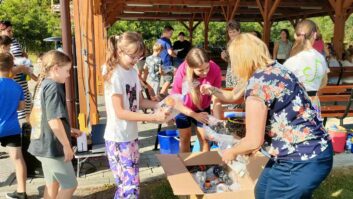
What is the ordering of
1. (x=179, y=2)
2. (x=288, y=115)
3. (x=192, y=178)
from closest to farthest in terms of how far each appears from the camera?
(x=288, y=115), (x=192, y=178), (x=179, y=2)

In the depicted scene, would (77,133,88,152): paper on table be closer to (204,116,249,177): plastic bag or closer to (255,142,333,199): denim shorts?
(204,116,249,177): plastic bag

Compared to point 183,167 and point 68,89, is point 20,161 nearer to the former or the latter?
point 68,89

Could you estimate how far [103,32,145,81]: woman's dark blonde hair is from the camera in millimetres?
2617

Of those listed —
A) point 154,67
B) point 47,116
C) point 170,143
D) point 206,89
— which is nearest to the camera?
point 47,116

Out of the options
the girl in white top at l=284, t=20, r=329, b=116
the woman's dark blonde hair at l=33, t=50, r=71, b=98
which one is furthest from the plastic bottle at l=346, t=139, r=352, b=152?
the woman's dark blonde hair at l=33, t=50, r=71, b=98

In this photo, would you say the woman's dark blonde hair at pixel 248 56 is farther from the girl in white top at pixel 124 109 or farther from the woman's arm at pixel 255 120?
the girl in white top at pixel 124 109

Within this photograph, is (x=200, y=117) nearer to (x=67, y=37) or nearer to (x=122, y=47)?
(x=122, y=47)

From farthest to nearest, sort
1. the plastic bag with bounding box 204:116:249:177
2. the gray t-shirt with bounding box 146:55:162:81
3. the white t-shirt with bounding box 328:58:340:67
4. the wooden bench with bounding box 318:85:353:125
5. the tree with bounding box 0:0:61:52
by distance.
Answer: the tree with bounding box 0:0:61:52, the white t-shirt with bounding box 328:58:340:67, the gray t-shirt with bounding box 146:55:162:81, the wooden bench with bounding box 318:85:353:125, the plastic bag with bounding box 204:116:249:177

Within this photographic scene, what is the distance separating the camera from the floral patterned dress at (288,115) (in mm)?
2055

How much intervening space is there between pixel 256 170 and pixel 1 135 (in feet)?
8.02

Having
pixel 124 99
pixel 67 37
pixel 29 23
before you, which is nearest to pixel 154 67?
pixel 67 37

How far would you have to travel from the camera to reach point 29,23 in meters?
36.7

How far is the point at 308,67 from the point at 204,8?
15215 mm

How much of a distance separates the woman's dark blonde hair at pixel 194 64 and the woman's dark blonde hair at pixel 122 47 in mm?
823
